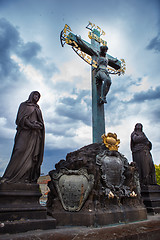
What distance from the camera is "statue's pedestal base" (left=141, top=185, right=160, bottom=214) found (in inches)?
288

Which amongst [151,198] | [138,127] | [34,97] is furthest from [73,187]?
[138,127]

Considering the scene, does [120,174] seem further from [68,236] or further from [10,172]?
[10,172]

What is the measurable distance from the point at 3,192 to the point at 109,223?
2800mm

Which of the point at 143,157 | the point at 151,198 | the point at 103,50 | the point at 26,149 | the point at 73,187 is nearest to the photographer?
the point at 26,149

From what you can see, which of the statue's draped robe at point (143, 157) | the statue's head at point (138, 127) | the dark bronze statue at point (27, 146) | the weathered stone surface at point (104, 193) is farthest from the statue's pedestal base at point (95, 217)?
the statue's head at point (138, 127)

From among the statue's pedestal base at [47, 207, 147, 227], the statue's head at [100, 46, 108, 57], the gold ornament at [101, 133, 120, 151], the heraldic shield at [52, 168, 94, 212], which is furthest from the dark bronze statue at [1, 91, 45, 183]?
the statue's head at [100, 46, 108, 57]

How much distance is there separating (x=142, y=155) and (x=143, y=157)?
3.7 inches

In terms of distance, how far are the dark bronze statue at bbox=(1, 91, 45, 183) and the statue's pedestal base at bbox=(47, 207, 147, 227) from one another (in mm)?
1289

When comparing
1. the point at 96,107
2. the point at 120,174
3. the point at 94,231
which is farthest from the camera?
the point at 96,107

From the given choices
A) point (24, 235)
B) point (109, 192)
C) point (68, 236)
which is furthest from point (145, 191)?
point (24, 235)

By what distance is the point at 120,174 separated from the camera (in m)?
5.98

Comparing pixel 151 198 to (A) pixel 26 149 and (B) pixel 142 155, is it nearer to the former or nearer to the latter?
(B) pixel 142 155

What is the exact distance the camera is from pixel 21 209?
423cm

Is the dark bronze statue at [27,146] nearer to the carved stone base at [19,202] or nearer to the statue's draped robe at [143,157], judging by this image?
the carved stone base at [19,202]
